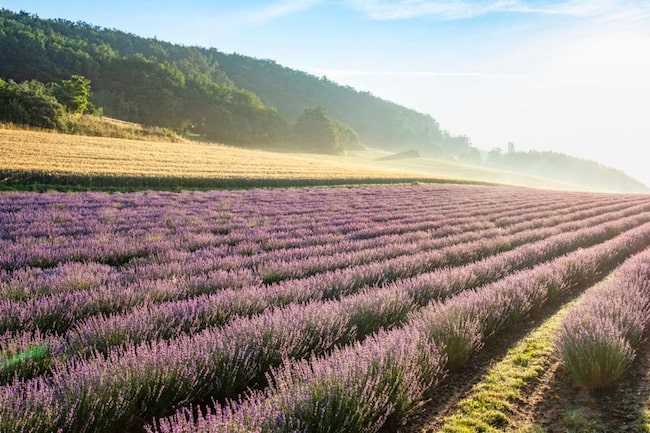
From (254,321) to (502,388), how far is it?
210 centimetres

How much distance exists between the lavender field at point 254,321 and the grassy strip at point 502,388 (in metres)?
0.27

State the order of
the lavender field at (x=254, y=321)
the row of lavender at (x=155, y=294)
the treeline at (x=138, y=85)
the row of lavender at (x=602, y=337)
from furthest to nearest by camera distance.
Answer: the treeline at (x=138, y=85) < the row of lavender at (x=155, y=294) < the row of lavender at (x=602, y=337) < the lavender field at (x=254, y=321)

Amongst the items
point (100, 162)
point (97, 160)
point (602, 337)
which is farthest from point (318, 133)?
point (602, 337)

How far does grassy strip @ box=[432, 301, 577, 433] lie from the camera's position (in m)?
2.73

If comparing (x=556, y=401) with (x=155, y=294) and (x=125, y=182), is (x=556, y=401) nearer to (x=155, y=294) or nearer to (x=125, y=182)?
(x=155, y=294)

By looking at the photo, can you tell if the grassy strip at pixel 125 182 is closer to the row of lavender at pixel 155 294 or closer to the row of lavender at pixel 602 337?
the row of lavender at pixel 155 294

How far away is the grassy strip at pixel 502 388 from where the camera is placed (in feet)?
8.96

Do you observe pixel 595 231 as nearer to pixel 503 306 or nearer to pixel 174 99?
pixel 503 306

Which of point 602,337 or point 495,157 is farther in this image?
point 495,157

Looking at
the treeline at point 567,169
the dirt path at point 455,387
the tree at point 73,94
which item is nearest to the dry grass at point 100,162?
the dirt path at point 455,387

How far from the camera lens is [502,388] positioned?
3.24m

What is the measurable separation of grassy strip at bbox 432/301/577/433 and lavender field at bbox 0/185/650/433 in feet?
0.90

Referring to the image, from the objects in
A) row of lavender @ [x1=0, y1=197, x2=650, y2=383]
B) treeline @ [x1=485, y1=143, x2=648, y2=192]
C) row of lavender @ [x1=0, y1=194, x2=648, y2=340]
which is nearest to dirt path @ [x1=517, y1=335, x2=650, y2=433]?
row of lavender @ [x1=0, y1=197, x2=650, y2=383]

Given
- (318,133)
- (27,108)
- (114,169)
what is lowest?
(114,169)
